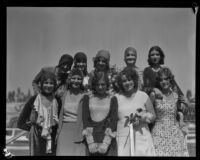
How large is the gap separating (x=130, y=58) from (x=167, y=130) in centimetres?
86

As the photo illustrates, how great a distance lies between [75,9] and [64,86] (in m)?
0.87

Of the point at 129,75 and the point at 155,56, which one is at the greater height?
the point at 155,56

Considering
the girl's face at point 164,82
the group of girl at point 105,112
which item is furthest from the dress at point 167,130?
the girl's face at point 164,82

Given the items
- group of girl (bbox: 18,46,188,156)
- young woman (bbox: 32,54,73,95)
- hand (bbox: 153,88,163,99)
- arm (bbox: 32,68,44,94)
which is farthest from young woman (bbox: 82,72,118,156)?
arm (bbox: 32,68,44,94)

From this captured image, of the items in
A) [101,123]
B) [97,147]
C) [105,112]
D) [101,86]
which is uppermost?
[101,86]

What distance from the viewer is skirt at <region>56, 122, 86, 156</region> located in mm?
3402

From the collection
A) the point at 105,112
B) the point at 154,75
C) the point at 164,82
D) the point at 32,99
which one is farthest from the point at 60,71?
the point at 164,82

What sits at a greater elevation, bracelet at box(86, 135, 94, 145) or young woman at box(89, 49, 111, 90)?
young woman at box(89, 49, 111, 90)

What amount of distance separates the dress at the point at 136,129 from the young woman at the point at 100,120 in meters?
0.08

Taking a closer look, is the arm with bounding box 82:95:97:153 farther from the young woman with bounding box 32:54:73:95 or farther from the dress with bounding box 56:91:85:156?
the young woman with bounding box 32:54:73:95

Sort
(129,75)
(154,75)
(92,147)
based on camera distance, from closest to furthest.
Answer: (92,147) → (129,75) → (154,75)

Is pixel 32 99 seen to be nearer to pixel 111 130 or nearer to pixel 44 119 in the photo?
pixel 44 119

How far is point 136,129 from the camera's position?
11.2ft

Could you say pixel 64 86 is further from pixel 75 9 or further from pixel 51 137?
pixel 75 9
